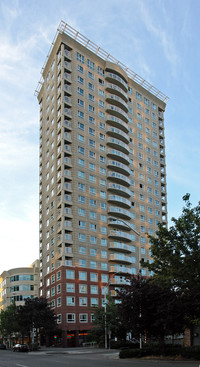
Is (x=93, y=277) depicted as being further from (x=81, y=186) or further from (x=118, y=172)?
(x=118, y=172)

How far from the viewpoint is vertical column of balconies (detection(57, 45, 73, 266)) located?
7388 centimetres

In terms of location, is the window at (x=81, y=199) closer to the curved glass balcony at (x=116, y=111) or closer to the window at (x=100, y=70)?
the curved glass balcony at (x=116, y=111)

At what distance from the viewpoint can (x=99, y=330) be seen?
178ft

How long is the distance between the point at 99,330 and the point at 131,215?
3820 cm

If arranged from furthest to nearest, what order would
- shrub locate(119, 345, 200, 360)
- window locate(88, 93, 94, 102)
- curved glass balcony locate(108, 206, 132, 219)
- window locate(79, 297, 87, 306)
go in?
1. window locate(88, 93, 94, 102)
2. curved glass balcony locate(108, 206, 132, 219)
3. window locate(79, 297, 87, 306)
4. shrub locate(119, 345, 200, 360)

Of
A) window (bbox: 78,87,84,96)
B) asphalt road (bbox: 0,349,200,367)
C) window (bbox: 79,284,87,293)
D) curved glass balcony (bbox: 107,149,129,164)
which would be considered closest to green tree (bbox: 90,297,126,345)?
asphalt road (bbox: 0,349,200,367)

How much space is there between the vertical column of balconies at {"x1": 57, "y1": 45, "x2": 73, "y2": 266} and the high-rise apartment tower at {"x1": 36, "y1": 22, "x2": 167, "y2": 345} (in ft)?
0.65

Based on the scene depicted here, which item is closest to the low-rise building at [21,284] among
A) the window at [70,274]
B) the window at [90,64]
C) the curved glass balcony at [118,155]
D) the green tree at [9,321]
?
the green tree at [9,321]

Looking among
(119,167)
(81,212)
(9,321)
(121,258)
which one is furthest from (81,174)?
(9,321)

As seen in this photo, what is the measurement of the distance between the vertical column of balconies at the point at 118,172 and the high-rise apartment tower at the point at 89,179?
230 millimetres

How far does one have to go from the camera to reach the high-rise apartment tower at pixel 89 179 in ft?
244

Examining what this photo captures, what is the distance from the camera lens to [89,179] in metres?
81.8

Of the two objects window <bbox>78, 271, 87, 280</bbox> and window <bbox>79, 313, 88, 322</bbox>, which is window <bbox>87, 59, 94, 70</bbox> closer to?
window <bbox>78, 271, 87, 280</bbox>

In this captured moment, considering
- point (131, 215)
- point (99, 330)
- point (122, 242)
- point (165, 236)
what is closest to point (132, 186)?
point (131, 215)
